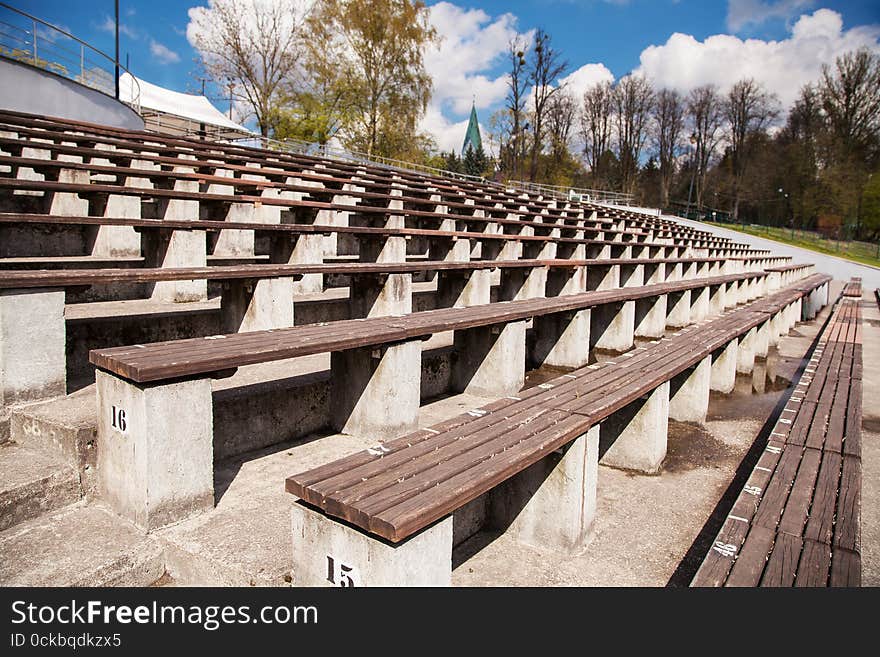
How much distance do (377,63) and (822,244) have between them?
25.4 metres

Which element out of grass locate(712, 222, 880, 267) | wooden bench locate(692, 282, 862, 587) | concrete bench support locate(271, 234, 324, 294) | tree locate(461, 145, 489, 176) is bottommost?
wooden bench locate(692, 282, 862, 587)

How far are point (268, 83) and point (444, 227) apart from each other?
78.2 feet

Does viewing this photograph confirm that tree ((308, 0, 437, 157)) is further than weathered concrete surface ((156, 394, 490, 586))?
Yes

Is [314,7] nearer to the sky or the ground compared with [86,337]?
nearer to the sky

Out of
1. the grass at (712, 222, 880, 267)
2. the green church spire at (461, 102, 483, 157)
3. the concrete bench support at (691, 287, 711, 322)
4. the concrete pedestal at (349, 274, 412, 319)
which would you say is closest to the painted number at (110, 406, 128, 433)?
the concrete pedestal at (349, 274, 412, 319)

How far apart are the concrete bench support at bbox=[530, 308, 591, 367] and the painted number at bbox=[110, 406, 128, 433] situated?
370 centimetres

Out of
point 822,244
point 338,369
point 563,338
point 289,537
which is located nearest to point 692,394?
point 563,338

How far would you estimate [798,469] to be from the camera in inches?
110

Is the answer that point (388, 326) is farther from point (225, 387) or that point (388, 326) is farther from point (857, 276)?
point (857, 276)

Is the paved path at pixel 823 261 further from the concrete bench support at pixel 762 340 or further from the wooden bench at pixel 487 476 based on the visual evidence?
the wooden bench at pixel 487 476

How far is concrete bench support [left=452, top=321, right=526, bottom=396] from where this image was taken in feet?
13.7

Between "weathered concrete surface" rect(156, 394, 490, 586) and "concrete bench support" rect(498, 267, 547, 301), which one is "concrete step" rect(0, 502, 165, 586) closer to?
"weathered concrete surface" rect(156, 394, 490, 586)

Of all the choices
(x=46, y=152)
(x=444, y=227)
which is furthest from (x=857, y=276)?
(x=46, y=152)

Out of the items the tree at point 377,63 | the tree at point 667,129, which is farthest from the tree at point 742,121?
the tree at point 377,63
